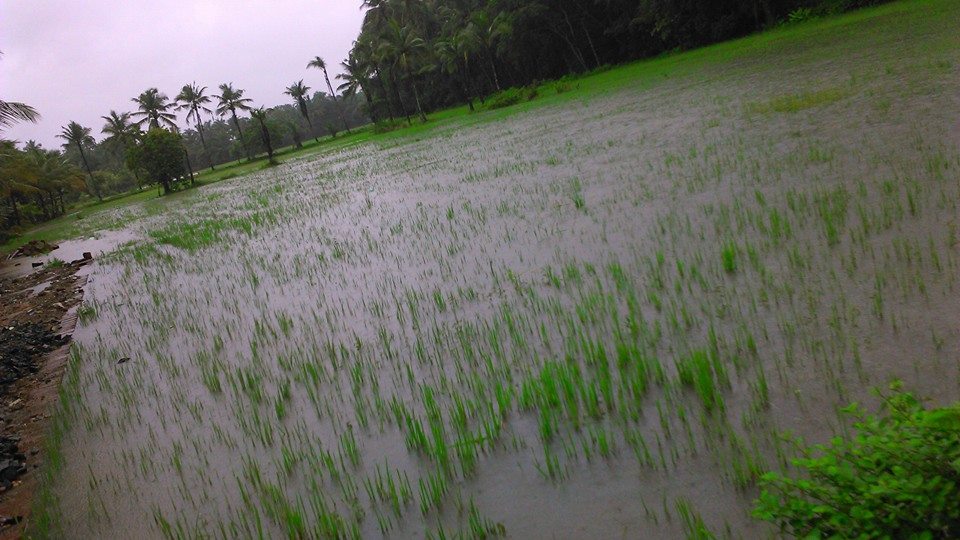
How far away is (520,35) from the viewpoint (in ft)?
142

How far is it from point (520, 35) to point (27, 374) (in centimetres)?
4136

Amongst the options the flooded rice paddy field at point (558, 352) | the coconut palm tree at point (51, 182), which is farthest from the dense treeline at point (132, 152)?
the flooded rice paddy field at point (558, 352)

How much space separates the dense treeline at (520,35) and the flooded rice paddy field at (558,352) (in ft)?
83.0

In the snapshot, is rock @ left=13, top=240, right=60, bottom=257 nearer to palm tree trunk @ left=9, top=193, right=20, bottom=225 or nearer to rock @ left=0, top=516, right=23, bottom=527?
palm tree trunk @ left=9, top=193, right=20, bottom=225

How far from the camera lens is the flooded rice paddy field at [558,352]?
2.82 m

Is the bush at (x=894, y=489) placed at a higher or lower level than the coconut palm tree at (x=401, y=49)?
lower

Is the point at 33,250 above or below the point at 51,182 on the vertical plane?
below

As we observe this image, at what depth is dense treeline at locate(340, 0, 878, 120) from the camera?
105ft

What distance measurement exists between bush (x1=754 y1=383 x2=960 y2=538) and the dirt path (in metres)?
4.14

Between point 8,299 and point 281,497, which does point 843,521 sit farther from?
point 8,299

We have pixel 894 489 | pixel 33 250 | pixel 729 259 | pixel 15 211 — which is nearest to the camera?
pixel 894 489

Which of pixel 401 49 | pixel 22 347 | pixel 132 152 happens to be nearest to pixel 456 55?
pixel 401 49

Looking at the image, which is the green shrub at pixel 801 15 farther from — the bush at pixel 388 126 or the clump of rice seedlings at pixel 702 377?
the clump of rice seedlings at pixel 702 377

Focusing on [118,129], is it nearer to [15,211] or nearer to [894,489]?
[15,211]
